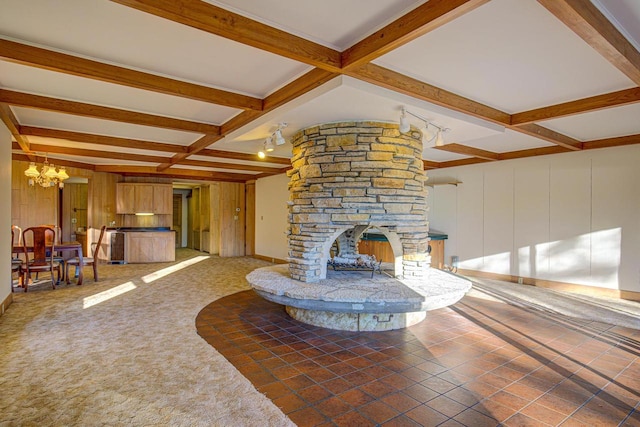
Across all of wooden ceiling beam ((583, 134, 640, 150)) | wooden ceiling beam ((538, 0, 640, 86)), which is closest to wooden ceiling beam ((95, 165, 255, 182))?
wooden ceiling beam ((583, 134, 640, 150))

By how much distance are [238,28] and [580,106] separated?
3.54 metres

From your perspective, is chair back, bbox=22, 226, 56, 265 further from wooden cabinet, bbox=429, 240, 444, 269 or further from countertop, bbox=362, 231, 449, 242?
wooden cabinet, bbox=429, 240, 444, 269

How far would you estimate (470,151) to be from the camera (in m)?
5.94

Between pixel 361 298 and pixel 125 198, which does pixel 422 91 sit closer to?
pixel 361 298

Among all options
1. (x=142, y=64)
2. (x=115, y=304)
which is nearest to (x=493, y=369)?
(x=142, y=64)

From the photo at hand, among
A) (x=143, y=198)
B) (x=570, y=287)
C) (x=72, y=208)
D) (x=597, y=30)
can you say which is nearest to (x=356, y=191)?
(x=597, y=30)

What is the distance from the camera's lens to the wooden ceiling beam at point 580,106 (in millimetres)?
3289

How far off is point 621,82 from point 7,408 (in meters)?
5.40

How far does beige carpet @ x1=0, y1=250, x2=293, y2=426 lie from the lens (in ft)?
7.12

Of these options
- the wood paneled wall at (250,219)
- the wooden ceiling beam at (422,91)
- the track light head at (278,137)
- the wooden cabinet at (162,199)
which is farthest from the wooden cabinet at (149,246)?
the wooden ceiling beam at (422,91)

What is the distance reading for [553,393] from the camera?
2.48 meters

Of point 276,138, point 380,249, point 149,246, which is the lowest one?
point 149,246

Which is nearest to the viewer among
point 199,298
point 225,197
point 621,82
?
point 621,82

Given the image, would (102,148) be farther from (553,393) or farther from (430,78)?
(553,393)
